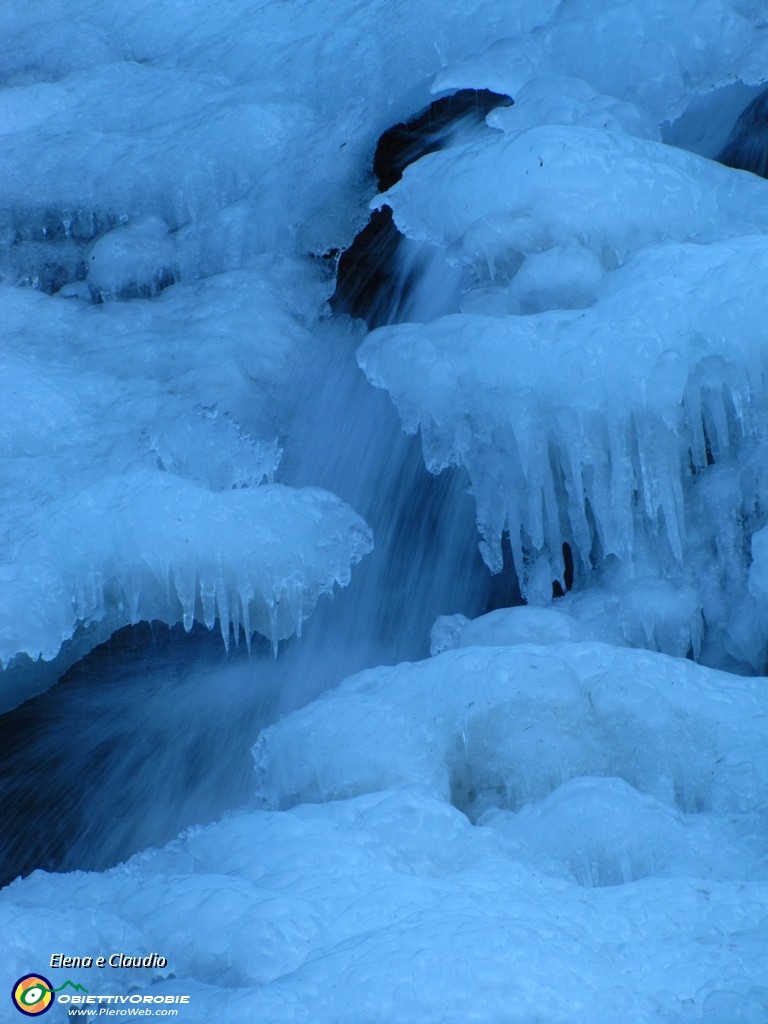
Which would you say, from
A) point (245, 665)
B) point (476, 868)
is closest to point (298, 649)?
point (245, 665)

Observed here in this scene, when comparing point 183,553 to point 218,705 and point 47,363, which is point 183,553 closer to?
point 218,705

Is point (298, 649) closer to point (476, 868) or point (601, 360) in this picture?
point (601, 360)

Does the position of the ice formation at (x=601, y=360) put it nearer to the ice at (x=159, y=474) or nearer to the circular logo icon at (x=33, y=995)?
the ice at (x=159, y=474)

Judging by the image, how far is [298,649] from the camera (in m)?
4.00

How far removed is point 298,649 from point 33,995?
1937 mm

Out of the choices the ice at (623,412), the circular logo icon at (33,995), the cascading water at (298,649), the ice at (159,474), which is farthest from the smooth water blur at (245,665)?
the circular logo icon at (33,995)

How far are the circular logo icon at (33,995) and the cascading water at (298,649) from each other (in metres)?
1.17

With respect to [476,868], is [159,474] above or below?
above

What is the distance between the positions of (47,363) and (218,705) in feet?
4.71

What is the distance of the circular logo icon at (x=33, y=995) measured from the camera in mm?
2121

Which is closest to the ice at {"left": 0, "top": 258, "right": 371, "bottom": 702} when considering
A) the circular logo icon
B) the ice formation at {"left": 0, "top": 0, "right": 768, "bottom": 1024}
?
the ice formation at {"left": 0, "top": 0, "right": 768, "bottom": 1024}

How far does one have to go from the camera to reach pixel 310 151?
4.86m

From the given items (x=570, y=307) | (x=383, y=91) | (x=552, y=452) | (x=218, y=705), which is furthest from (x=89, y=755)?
(x=383, y=91)

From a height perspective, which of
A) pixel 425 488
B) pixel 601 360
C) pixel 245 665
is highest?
pixel 601 360
